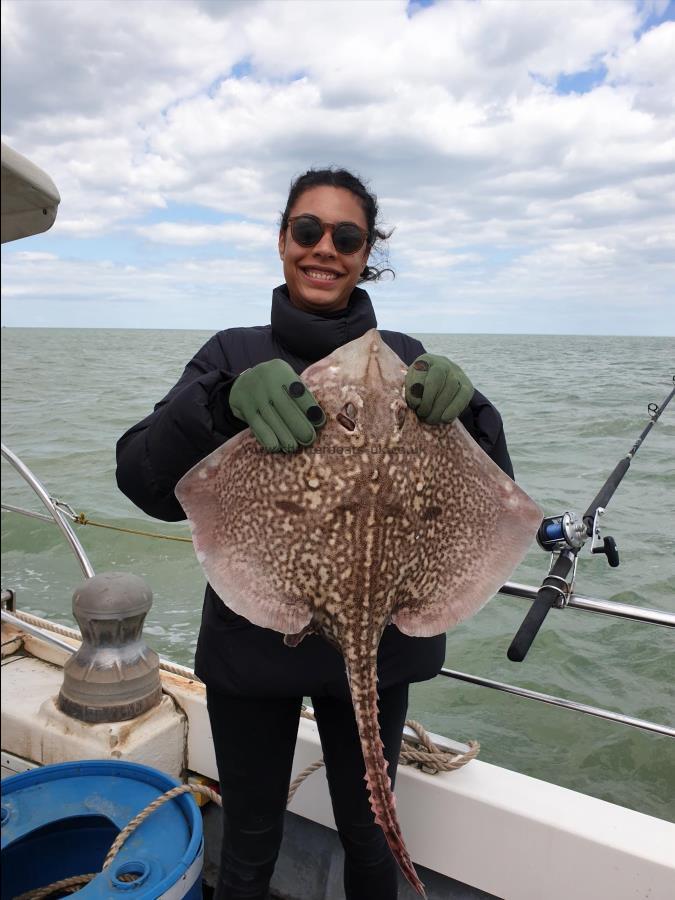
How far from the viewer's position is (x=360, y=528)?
1.53 m

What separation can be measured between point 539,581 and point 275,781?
630cm

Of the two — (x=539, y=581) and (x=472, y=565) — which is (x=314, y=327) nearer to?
(x=472, y=565)

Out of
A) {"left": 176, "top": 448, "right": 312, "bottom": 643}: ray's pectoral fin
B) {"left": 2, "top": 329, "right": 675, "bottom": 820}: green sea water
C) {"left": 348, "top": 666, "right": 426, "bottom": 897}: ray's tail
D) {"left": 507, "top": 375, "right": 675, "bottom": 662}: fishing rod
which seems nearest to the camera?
{"left": 348, "top": 666, "right": 426, "bottom": 897}: ray's tail

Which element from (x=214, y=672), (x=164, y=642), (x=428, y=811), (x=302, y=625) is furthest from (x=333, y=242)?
(x=164, y=642)

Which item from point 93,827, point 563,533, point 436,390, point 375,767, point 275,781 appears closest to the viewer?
point 375,767

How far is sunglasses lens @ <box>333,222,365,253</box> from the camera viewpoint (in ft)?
6.70

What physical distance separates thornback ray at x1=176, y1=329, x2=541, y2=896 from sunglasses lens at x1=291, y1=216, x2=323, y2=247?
0.54 meters

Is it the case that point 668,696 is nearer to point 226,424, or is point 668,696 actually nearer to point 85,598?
point 85,598

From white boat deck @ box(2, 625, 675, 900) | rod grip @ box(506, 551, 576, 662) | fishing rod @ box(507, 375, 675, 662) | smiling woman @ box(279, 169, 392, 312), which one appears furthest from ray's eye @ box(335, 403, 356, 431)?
white boat deck @ box(2, 625, 675, 900)

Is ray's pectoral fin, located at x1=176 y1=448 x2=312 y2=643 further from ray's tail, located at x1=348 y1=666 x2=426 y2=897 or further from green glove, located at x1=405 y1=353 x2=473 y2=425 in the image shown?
green glove, located at x1=405 y1=353 x2=473 y2=425

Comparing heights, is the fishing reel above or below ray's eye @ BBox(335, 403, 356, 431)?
below

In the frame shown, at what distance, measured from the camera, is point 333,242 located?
6.72ft

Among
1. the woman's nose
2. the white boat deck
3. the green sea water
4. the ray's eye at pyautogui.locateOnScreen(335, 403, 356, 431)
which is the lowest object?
the green sea water

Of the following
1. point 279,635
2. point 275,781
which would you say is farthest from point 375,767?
point 275,781
